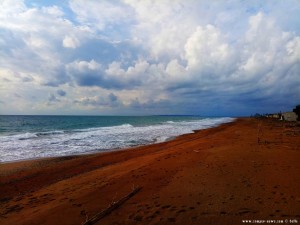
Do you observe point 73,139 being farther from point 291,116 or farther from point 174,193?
point 291,116

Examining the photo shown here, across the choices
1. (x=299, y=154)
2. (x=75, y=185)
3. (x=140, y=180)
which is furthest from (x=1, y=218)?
(x=299, y=154)

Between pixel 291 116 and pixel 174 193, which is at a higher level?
pixel 291 116

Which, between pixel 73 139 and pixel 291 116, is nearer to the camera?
pixel 73 139

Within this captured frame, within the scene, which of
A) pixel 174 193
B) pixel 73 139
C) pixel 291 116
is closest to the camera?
pixel 174 193

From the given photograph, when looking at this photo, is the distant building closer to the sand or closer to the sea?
the sea

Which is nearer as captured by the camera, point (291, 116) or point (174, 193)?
point (174, 193)

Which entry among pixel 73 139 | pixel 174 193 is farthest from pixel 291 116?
pixel 174 193

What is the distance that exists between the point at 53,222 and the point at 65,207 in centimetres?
89

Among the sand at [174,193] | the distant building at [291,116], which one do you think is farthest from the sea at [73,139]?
the distant building at [291,116]

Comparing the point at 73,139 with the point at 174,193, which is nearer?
the point at 174,193

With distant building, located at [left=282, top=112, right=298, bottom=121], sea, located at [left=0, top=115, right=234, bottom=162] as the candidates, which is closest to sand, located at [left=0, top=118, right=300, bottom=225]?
sea, located at [left=0, top=115, right=234, bottom=162]

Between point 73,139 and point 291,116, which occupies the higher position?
point 291,116

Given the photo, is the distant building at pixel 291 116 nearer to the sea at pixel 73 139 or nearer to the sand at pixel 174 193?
the sea at pixel 73 139

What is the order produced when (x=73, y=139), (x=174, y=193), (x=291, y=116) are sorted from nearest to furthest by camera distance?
(x=174, y=193) < (x=73, y=139) < (x=291, y=116)
